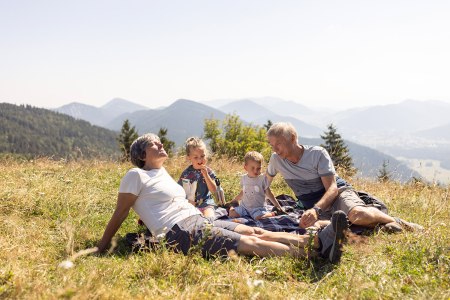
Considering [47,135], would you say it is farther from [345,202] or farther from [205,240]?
[205,240]

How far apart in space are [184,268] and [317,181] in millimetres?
3012

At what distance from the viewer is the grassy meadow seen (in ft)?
9.56

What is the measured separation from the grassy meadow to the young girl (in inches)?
43.8

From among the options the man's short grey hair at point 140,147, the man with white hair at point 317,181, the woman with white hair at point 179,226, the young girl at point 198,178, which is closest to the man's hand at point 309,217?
the woman with white hair at point 179,226

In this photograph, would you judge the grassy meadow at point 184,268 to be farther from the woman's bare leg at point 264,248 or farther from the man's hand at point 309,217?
the man's hand at point 309,217

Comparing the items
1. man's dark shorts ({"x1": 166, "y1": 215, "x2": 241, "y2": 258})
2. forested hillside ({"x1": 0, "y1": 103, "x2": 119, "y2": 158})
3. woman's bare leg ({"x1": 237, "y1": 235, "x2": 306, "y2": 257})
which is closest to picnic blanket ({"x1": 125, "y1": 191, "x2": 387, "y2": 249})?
man's dark shorts ({"x1": 166, "y1": 215, "x2": 241, "y2": 258})

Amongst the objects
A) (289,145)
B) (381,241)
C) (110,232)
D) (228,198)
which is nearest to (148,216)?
(110,232)

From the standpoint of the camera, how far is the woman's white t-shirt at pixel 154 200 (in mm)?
4355

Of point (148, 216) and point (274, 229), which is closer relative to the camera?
point (148, 216)

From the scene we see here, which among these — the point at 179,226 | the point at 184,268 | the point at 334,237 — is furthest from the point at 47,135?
the point at 334,237

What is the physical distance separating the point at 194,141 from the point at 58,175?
15.7 ft

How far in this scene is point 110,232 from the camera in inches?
170

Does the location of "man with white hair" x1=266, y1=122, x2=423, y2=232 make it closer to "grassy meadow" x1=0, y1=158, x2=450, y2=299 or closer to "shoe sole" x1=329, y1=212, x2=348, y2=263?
"grassy meadow" x1=0, y1=158, x2=450, y2=299

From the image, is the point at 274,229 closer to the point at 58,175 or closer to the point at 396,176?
the point at 396,176
